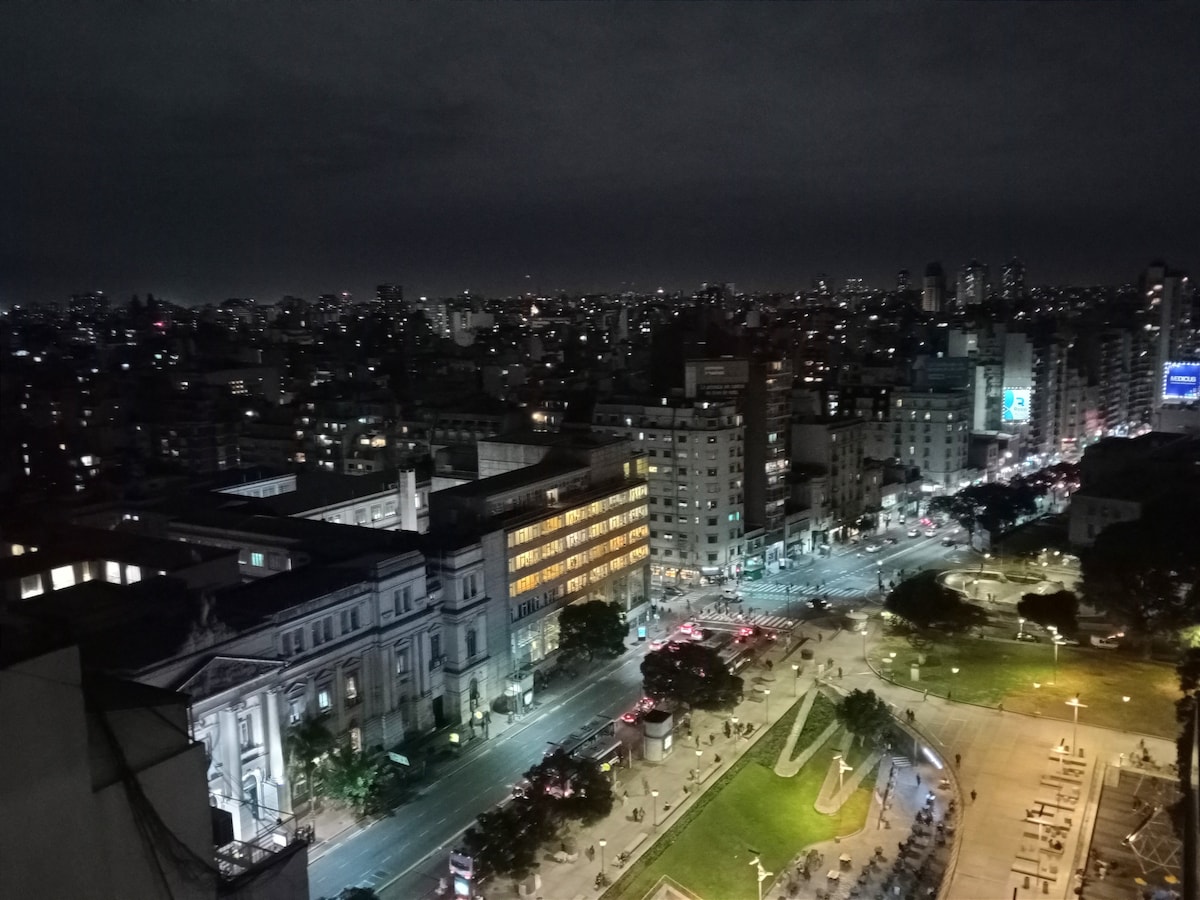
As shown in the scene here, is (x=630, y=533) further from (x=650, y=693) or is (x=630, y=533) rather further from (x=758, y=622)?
(x=650, y=693)

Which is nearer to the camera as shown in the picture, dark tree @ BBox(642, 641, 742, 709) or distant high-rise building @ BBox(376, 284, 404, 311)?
dark tree @ BBox(642, 641, 742, 709)

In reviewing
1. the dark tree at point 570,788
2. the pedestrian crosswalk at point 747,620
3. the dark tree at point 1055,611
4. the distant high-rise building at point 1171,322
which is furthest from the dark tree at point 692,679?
the distant high-rise building at point 1171,322

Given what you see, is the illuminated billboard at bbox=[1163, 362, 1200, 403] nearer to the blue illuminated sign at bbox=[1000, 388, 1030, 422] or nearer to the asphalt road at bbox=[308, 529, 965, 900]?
the blue illuminated sign at bbox=[1000, 388, 1030, 422]

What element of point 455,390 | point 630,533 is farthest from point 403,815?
point 455,390

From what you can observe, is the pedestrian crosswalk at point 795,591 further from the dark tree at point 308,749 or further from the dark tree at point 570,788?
the dark tree at point 308,749

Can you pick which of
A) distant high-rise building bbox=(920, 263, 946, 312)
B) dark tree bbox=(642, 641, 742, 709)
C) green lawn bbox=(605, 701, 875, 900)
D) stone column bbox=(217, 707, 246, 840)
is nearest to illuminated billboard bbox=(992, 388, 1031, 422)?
dark tree bbox=(642, 641, 742, 709)

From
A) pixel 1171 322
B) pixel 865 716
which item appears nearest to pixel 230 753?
pixel 865 716
